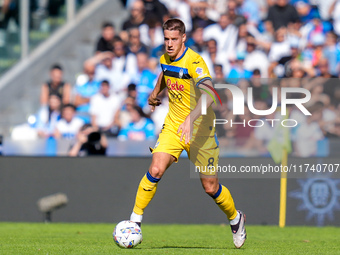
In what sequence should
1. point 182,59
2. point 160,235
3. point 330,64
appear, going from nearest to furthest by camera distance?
1. point 182,59
2. point 160,235
3. point 330,64

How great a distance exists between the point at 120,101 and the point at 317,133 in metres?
4.10

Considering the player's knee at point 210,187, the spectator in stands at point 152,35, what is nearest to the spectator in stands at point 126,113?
the spectator in stands at point 152,35

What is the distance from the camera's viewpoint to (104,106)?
14.0 m

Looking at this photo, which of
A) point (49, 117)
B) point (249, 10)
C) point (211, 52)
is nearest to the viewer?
point (49, 117)

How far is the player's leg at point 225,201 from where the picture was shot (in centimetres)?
775

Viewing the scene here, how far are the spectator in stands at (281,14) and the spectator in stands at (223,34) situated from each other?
1105 millimetres

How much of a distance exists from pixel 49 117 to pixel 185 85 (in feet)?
21.2

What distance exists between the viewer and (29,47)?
638 inches

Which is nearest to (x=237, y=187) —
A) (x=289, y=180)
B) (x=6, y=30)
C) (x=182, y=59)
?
(x=289, y=180)

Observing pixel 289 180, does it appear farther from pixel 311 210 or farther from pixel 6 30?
pixel 6 30

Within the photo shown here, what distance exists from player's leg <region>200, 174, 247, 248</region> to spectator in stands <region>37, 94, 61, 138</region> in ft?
20.1

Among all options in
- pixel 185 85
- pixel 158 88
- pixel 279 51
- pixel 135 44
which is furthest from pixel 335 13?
pixel 185 85

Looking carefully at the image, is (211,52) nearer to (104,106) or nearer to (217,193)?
(104,106)

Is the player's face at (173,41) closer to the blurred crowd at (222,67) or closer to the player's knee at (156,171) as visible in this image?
the player's knee at (156,171)
